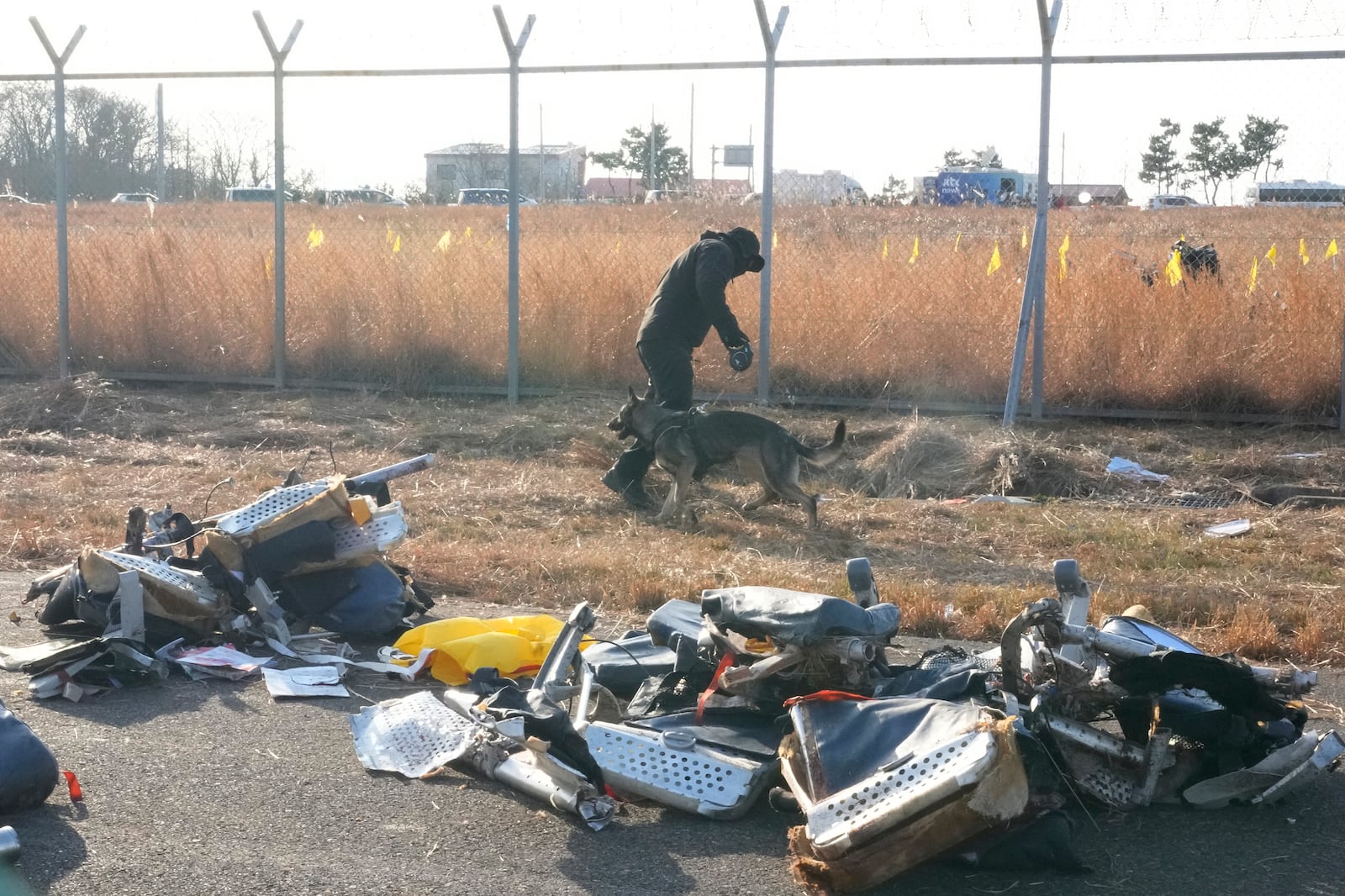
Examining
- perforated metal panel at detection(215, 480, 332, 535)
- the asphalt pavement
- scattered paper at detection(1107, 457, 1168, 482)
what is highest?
perforated metal panel at detection(215, 480, 332, 535)

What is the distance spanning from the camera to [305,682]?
4.71 meters

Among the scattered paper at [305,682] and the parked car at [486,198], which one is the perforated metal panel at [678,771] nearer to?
the scattered paper at [305,682]

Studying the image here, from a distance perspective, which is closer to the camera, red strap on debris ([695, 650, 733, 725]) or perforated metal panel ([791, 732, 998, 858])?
perforated metal panel ([791, 732, 998, 858])

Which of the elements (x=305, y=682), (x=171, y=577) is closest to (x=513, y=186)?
(x=171, y=577)

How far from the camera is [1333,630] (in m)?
5.20

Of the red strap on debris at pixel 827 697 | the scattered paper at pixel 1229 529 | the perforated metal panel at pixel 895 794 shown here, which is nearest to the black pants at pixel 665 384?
the scattered paper at pixel 1229 529

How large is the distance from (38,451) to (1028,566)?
733 centimetres

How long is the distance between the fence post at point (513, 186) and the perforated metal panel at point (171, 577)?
5491 millimetres

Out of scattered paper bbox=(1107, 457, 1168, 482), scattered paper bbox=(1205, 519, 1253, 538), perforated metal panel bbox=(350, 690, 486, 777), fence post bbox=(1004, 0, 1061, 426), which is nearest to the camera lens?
perforated metal panel bbox=(350, 690, 486, 777)

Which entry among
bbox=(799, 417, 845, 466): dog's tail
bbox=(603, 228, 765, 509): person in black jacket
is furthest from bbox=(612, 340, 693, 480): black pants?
bbox=(799, 417, 845, 466): dog's tail

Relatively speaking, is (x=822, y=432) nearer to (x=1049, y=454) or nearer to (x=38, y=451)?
(x=1049, y=454)

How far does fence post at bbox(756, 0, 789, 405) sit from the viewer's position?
932cm

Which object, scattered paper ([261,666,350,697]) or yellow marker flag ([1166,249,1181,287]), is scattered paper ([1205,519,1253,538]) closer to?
yellow marker flag ([1166,249,1181,287])

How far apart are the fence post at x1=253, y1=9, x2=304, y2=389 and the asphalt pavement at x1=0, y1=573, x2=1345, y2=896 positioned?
723 centimetres
